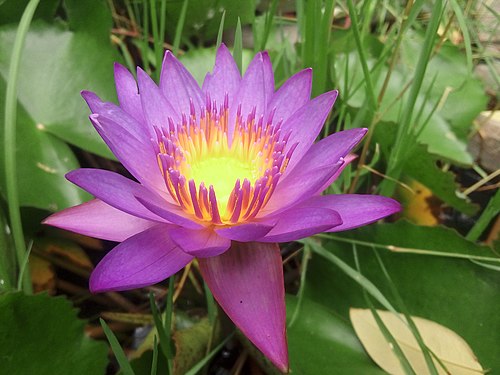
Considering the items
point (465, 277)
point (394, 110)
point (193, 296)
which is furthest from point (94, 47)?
point (465, 277)

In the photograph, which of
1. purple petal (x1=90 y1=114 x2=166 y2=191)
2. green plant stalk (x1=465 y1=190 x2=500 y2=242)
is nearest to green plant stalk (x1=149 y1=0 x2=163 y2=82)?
purple petal (x1=90 y1=114 x2=166 y2=191)

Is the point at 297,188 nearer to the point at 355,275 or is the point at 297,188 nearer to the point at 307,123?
the point at 307,123

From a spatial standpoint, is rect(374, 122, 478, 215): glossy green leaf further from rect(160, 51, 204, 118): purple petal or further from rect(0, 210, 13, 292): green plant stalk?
rect(0, 210, 13, 292): green plant stalk

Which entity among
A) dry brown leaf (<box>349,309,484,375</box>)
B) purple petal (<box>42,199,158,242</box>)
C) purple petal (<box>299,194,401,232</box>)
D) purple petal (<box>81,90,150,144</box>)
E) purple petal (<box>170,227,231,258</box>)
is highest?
purple petal (<box>81,90,150,144</box>)

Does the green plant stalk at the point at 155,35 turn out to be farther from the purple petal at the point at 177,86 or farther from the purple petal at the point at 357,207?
the purple petal at the point at 357,207

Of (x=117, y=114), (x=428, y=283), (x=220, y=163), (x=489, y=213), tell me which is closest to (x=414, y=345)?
(x=428, y=283)

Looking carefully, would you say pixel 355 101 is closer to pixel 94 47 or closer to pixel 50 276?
pixel 94 47
